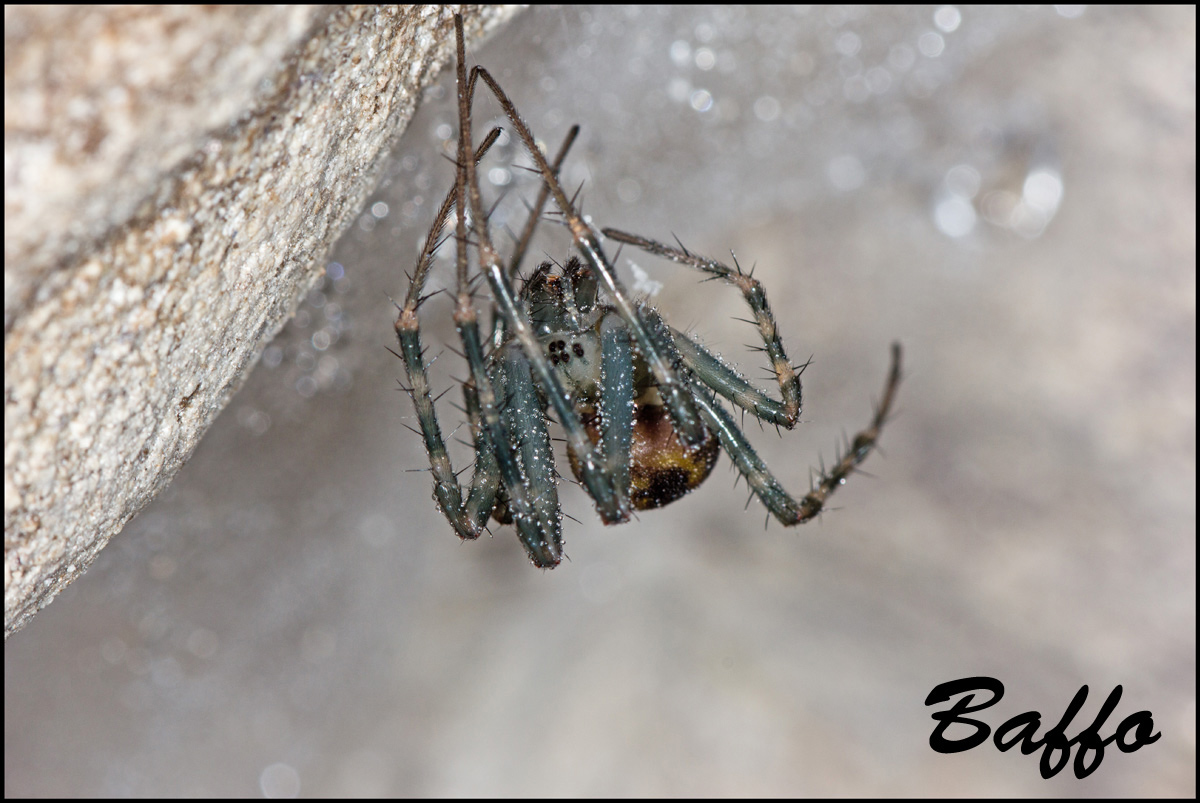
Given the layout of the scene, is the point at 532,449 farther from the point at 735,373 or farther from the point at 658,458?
the point at 735,373

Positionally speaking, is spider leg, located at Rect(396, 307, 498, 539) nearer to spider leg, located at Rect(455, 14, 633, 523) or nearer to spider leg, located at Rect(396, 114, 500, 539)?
spider leg, located at Rect(396, 114, 500, 539)

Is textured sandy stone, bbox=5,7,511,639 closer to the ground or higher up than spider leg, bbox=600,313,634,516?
closer to the ground

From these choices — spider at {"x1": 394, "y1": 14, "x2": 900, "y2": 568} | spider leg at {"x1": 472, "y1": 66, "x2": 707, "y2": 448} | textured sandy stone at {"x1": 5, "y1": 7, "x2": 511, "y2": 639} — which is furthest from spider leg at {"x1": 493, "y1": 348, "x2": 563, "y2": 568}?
textured sandy stone at {"x1": 5, "y1": 7, "x2": 511, "y2": 639}

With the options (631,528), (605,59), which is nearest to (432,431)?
(605,59)

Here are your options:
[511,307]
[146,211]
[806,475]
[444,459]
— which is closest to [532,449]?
[444,459]

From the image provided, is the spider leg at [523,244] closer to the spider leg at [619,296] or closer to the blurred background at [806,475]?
the spider leg at [619,296]

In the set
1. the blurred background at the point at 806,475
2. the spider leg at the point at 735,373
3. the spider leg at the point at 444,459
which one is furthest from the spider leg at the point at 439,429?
the blurred background at the point at 806,475
